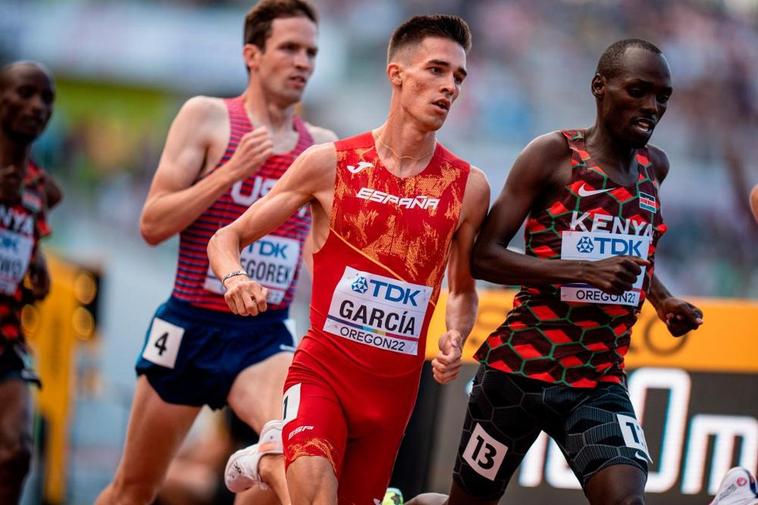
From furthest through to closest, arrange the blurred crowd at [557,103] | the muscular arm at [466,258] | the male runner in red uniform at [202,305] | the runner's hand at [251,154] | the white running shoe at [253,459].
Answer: the blurred crowd at [557,103]
the male runner in red uniform at [202,305]
the runner's hand at [251,154]
the white running shoe at [253,459]
the muscular arm at [466,258]

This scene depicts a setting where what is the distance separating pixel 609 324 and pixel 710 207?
14.2 m

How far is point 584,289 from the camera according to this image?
480cm

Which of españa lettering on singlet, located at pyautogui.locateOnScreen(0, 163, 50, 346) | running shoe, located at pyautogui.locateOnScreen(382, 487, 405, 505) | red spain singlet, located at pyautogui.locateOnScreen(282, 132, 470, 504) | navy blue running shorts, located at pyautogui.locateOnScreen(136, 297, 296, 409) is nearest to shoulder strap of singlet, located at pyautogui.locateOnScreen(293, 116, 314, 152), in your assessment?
navy blue running shorts, located at pyautogui.locateOnScreen(136, 297, 296, 409)

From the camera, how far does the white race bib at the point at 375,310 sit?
4.75 metres

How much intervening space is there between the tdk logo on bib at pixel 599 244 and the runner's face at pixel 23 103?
3095 mm

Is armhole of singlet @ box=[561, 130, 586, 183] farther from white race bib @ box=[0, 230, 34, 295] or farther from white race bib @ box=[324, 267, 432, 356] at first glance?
white race bib @ box=[0, 230, 34, 295]

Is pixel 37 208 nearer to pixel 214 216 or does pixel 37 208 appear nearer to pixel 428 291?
pixel 214 216

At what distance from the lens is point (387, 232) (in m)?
4.78

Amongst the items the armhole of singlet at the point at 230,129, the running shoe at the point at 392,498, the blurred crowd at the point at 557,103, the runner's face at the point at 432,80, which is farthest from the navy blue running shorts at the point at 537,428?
the blurred crowd at the point at 557,103

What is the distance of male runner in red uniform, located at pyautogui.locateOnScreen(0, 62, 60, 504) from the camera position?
6.17 metres

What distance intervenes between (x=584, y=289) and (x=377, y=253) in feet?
2.71

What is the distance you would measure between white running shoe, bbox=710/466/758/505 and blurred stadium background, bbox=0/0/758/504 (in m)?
10.6

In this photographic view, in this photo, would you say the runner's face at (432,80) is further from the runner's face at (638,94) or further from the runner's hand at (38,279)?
the runner's hand at (38,279)

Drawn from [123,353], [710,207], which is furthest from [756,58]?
[123,353]
